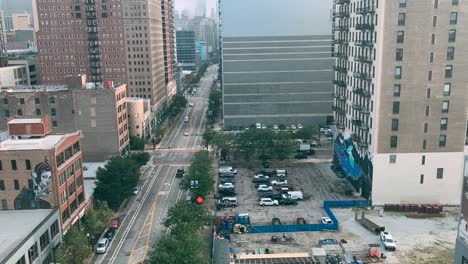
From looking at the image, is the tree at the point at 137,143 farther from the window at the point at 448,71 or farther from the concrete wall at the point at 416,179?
the window at the point at 448,71

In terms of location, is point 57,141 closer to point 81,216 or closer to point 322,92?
point 81,216

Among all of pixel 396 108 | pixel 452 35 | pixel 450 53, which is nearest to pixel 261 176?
pixel 396 108

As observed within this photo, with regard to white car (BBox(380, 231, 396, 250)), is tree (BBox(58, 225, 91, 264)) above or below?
above

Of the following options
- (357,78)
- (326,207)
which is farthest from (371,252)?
(357,78)

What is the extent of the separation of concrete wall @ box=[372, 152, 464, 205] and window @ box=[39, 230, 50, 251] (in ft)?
149

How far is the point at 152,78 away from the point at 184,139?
27.2 m

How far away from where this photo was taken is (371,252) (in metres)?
49.9

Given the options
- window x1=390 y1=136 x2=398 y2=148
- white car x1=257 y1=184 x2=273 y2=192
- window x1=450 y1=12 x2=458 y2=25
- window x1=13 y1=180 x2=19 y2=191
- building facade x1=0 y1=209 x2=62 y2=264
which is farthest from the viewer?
white car x1=257 y1=184 x2=273 y2=192

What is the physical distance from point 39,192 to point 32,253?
8492 millimetres

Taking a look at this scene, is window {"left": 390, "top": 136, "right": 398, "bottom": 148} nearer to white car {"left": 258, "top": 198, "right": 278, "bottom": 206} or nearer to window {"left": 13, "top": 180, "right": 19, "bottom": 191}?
white car {"left": 258, "top": 198, "right": 278, "bottom": 206}

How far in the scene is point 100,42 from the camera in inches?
5000

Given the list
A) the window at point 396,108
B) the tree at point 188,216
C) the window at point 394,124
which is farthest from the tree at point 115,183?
the window at point 396,108

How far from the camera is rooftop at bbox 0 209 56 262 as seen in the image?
40625mm

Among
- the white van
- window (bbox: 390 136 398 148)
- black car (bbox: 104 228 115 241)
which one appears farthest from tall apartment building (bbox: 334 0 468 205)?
black car (bbox: 104 228 115 241)
